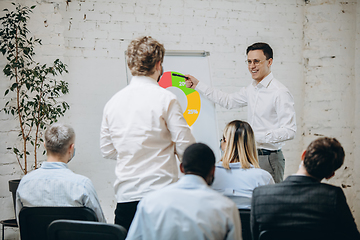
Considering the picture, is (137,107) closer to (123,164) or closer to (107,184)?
(123,164)

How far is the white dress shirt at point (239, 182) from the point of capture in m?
1.77

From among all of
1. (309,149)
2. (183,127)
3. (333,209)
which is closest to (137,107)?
(183,127)

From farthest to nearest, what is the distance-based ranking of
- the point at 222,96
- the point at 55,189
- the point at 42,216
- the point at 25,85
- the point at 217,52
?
the point at 217,52 → the point at 25,85 → the point at 222,96 → the point at 55,189 → the point at 42,216

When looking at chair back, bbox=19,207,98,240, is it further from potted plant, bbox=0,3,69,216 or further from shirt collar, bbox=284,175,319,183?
Answer: potted plant, bbox=0,3,69,216

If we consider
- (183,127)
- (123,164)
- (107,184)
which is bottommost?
(107,184)

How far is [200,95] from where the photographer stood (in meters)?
2.88

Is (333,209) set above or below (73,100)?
below

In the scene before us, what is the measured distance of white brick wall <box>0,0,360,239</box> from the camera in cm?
320

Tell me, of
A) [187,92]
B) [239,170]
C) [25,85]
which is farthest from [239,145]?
[25,85]

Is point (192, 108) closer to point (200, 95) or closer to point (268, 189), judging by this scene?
point (200, 95)

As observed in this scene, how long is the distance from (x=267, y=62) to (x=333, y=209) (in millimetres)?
1636

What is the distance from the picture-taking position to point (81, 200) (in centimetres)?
167

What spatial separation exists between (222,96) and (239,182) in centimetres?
127

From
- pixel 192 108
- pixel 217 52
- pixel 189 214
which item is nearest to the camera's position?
pixel 189 214
